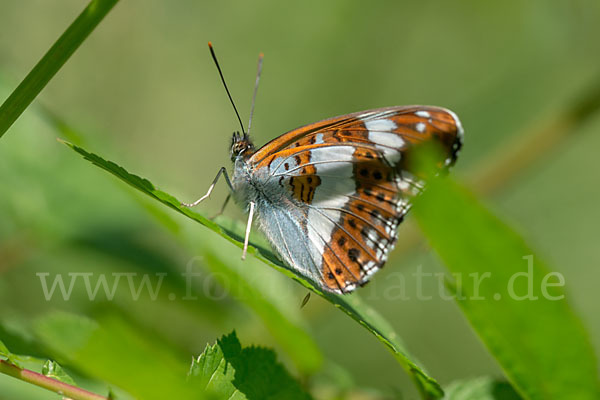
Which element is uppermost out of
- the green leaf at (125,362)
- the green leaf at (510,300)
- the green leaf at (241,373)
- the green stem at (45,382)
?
the green leaf at (510,300)

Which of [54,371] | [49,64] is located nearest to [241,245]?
[54,371]

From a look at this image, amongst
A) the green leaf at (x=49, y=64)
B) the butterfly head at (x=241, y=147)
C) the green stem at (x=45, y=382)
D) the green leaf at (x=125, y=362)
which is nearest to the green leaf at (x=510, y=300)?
the green leaf at (x=125, y=362)

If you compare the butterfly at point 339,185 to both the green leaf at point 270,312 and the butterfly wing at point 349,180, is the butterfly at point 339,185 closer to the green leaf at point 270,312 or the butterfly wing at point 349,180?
the butterfly wing at point 349,180

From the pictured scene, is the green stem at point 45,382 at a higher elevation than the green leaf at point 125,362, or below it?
below

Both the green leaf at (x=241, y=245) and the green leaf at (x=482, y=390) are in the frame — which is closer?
the green leaf at (x=241, y=245)

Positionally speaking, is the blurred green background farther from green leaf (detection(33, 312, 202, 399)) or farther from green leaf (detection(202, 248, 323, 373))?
green leaf (detection(33, 312, 202, 399))

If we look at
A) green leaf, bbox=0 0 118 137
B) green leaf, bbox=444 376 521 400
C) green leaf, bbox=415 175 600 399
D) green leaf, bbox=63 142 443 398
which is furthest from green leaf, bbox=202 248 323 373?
green leaf, bbox=0 0 118 137
